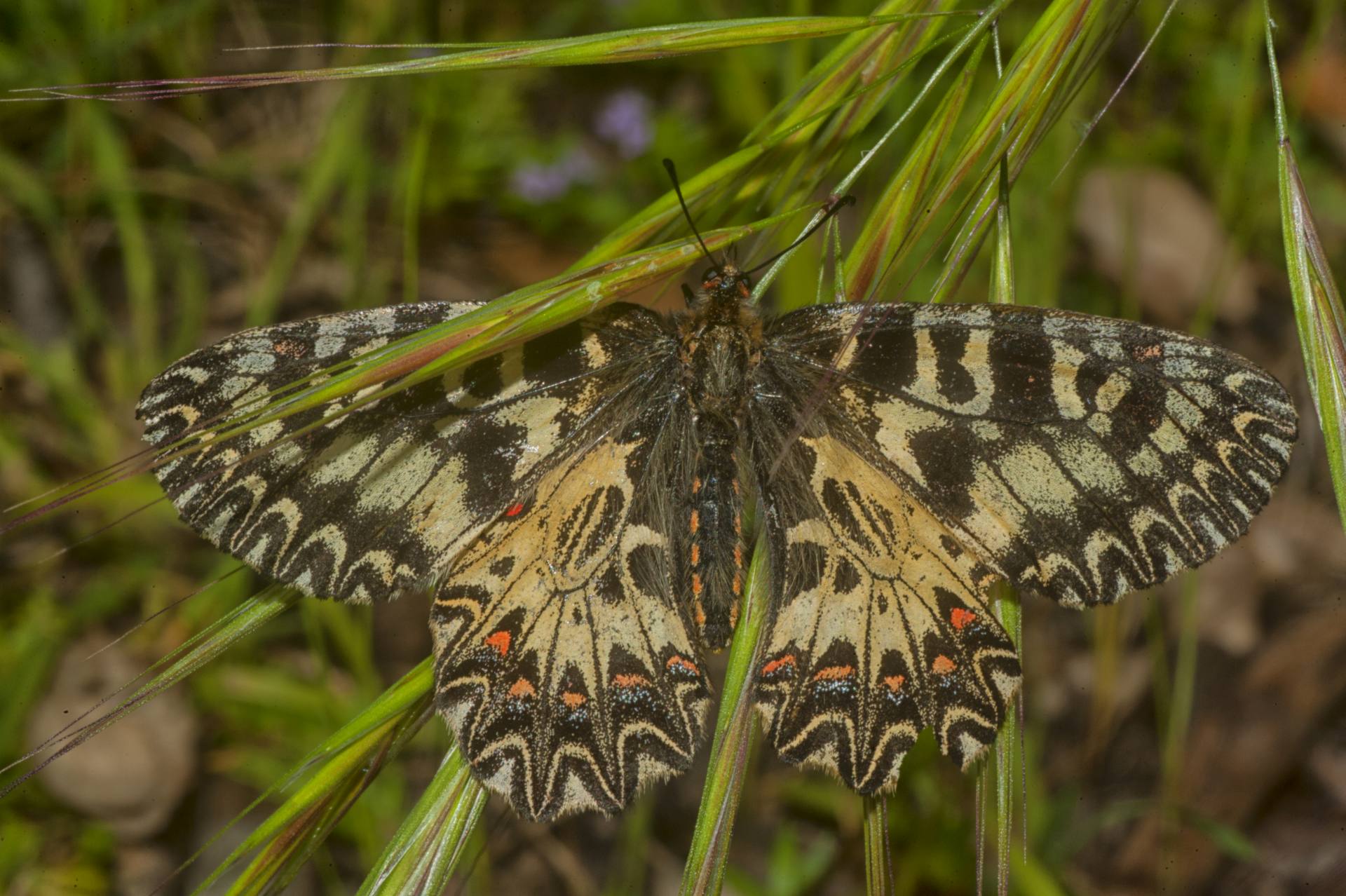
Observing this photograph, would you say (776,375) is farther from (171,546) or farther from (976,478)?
(171,546)

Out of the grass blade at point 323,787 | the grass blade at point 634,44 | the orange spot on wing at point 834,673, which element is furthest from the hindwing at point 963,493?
the grass blade at point 323,787

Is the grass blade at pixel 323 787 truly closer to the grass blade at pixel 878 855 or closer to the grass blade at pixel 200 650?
the grass blade at pixel 200 650

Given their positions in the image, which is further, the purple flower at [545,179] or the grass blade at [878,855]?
the purple flower at [545,179]

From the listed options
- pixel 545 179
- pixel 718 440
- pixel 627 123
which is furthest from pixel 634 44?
pixel 627 123

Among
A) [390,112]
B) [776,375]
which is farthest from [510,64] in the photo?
[390,112]

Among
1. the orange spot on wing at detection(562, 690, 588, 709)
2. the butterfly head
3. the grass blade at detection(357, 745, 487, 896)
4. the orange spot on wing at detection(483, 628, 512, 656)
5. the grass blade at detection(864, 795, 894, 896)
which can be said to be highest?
the butterfly head

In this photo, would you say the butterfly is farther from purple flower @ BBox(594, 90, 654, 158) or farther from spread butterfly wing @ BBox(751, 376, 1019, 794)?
purple flower @ BBox(594, 90, 654, 158)

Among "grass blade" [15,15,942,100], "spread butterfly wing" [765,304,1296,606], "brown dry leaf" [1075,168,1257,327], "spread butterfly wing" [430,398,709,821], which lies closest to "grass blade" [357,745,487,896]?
"spread butterfly wing" [430,398,709,821]
